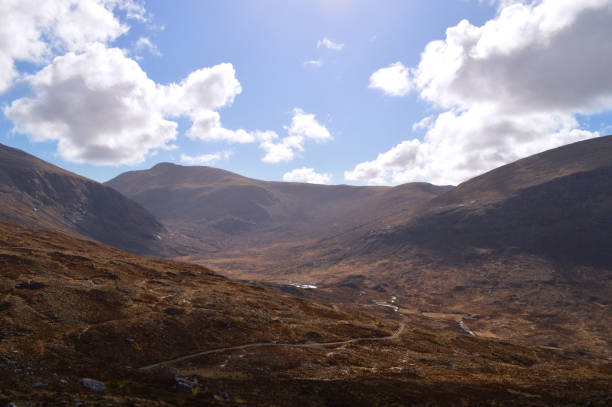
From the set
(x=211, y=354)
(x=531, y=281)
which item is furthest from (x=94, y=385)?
(x=531, y=281)

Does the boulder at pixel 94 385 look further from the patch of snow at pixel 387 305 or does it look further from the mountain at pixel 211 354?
the patch of snow at pixel 387 305

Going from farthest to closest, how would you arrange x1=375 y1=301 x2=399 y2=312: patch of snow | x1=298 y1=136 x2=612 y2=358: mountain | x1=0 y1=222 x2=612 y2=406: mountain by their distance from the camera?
x1=375 y1=301 x2=399 y2=312: patch of snow < x1=298 y1=136 x2=612 y2=358: mountain < x1=0 y1=222 x2=612 y2=406: mountain

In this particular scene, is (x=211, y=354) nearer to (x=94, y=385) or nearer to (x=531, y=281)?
(x=94, y=385)

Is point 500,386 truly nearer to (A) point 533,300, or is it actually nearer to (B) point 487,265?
(A) point 533,300

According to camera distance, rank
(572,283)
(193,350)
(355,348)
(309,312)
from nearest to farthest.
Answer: (193,350) < (355,348) < (309,312) < (572,283)

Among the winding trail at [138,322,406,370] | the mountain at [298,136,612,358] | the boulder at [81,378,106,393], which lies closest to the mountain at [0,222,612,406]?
the boulder at [81,378,106,393]

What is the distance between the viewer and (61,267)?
6362cm

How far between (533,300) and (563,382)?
4655 inches

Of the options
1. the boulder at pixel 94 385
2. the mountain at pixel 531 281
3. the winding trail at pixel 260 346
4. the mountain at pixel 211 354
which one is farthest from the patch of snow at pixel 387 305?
the boulder at pixel 94 385

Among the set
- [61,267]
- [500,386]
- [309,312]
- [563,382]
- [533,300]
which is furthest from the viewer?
[533,300]

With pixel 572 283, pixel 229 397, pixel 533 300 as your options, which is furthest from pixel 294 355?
pixel 572 283

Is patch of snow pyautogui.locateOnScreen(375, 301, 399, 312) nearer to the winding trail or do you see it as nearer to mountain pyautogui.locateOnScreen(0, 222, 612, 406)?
mountain pyautogui.locateOnScreen(0, 222, 612, 406)

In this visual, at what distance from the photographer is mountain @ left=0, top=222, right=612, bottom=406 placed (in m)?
27.9

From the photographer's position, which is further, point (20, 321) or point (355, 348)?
point (355, 348)
